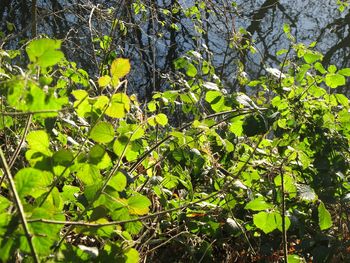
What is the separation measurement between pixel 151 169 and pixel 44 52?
3.42ft

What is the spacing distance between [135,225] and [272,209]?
0.41 meters

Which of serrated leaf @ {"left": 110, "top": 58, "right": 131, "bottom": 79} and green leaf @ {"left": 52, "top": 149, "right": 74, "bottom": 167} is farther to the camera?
serrated leaf @ {"left": 110, "top": 58, "right": 131, "bottom": 79}

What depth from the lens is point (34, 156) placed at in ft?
3.32

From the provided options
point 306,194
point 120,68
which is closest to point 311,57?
point 306,194

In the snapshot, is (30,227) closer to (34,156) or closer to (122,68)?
(34,156)

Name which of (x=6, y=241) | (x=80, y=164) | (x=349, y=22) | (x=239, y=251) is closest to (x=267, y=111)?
(x=239, y=251)

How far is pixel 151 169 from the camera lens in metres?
1.85

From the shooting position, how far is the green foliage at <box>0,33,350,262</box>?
92 cm

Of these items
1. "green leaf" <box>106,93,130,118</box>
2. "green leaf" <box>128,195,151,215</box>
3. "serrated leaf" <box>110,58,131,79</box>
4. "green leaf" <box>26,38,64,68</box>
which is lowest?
"green leaf" <box>128,195,151,215</box>

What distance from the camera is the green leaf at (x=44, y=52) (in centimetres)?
85

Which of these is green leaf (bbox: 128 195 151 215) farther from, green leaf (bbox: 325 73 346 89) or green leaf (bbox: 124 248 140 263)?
green leaf (bbox: 325 73 346 89)

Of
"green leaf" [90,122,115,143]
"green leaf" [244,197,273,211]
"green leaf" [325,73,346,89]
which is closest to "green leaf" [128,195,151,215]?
"green leaf" [90,122,115,143]

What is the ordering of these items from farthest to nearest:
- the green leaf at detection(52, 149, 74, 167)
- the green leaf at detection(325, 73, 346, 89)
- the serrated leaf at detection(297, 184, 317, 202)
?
the green leaf at detection(325, 73, 346, 89) → the serrated leaf at detection(297, 184, 317, 202) → the green leaf at detection(52, 149, 74, 167)

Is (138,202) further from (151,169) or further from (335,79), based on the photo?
(335,79)
